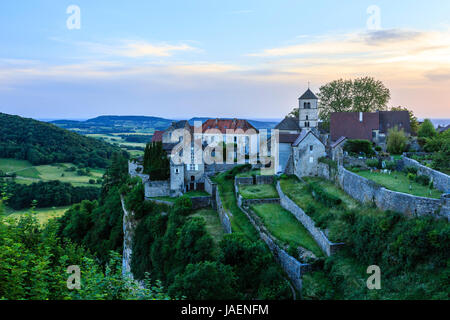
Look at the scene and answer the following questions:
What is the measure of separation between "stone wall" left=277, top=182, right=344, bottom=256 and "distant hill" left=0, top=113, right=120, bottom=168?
3032 inches

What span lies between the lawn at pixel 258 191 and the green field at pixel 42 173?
54376mm

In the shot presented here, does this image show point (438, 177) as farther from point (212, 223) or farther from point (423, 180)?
point (212, 223)

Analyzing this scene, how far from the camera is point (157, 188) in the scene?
3897 cm

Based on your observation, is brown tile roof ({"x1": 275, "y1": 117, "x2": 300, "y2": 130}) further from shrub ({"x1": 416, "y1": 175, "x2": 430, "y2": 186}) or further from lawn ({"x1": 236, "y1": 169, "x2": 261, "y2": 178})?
shrub ({"x1": 416, "y1": 175, "x2": 430, "y2": 186})

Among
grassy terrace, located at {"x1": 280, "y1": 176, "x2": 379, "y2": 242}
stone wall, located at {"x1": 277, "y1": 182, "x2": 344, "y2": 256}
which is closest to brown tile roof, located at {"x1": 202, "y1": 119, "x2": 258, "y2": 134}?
grassy terrace, located at {"x1": 280, "y1": 176, "x2": 379, "y2": 242}

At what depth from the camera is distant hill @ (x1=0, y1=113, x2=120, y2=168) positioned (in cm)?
9231

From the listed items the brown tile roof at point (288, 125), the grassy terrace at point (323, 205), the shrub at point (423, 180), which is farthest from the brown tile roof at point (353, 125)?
the shrub at point (423, 180)

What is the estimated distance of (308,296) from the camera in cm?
2139

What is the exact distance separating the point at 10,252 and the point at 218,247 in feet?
59.7

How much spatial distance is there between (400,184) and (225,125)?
33.4m

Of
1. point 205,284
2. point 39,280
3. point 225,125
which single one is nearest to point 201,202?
point 205,284

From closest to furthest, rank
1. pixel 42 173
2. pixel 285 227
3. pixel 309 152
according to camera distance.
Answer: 1. pixel 285 227
2. pixel 309 152
3. pixel 42 173
